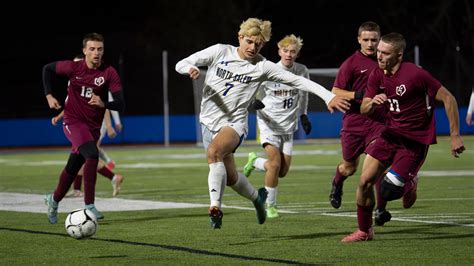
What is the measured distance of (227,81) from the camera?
10.8 meters

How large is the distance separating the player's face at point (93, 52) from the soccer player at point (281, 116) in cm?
233

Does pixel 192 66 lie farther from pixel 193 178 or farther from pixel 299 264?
pixel 193 178

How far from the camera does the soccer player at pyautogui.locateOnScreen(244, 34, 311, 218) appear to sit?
45.1 feet

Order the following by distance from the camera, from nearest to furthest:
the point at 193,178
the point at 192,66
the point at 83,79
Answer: the point at 192,66 < the point at 83,79 < the point at 193,178

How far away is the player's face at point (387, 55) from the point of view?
985 centimetres

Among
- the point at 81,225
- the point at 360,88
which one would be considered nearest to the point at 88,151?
the point at 81,225

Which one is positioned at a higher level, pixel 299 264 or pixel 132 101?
pixel 299 264

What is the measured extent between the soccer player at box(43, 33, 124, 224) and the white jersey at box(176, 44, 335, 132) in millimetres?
1946

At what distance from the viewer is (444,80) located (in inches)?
1783

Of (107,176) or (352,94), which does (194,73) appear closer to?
(352,94)

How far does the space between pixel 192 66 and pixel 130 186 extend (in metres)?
9.38

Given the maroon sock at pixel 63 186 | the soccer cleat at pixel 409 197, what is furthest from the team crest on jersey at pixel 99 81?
the soccer cleat at pixel 409 197

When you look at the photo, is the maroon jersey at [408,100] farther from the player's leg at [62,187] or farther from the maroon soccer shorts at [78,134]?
the player's leg at [62,187]

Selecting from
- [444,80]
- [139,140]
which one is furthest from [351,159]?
[444,80]
